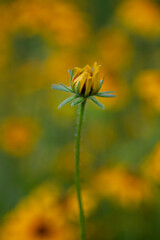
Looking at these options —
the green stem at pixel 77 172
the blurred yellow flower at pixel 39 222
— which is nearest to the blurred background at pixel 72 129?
the blurred yellow flower at pixel 39 222

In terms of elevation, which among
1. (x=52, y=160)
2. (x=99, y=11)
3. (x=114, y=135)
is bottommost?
(x=52, y=160)

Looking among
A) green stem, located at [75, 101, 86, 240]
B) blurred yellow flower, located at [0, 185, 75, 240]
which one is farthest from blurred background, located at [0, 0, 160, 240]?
green stem, located at [75, 101, 86, 240]

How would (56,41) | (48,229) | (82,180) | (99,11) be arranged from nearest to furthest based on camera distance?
(48,229) → (82,180) → (56,41) → (99,11)

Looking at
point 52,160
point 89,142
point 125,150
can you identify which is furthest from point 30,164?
point 125,150

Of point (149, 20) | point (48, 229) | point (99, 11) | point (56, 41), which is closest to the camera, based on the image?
point (48, 229)

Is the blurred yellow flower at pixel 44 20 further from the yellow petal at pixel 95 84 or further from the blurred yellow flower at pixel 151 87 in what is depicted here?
the yellow petal at pixel 95 84

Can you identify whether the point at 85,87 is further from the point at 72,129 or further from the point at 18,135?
the point at 72,129

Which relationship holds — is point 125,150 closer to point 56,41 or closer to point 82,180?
point 82,180

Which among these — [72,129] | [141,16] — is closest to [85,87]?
[72,129]
